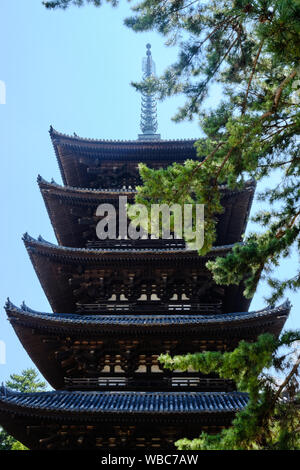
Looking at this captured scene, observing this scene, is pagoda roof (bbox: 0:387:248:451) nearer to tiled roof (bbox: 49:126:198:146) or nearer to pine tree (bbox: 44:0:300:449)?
pine tree (bbox: 44:0:300:449)

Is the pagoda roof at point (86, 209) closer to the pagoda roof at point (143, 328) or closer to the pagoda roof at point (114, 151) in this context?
the pagoda roof at point (114, 151)

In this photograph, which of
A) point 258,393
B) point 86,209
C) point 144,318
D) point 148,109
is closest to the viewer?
point 258,393

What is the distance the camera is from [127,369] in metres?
10.7

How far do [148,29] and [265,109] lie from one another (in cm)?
300

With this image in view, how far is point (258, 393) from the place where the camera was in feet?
15.7

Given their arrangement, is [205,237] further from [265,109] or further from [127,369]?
[127,369]

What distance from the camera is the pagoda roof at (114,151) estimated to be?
14.3m

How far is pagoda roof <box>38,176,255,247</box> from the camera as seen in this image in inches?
514

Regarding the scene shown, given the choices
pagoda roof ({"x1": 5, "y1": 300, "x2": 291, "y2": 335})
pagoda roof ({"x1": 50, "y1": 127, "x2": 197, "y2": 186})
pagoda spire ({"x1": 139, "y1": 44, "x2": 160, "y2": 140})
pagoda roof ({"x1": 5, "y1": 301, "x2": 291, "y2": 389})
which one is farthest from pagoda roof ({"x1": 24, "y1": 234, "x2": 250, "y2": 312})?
pagoda spire ({"x1": 139, "y1": 44, "x2": 160, "y2": 140})

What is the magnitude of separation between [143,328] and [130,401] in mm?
1668

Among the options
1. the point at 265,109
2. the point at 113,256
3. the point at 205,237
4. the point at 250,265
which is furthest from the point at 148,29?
the point at 113,256

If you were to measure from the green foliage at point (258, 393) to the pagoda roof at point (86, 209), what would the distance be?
8.03 meters

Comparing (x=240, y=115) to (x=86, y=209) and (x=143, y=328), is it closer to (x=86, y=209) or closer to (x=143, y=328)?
(x=143, y=328)

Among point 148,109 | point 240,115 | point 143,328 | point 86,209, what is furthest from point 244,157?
point 148,109
